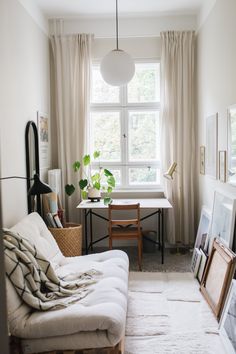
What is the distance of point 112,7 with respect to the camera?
13.4ft

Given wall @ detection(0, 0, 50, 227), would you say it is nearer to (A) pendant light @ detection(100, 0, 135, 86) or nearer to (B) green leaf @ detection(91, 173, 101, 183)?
(A) pendant light @ detection(100, 0, 135, 86)

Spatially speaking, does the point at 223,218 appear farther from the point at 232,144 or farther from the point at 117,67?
the point at 117,67

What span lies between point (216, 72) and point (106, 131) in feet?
5.58

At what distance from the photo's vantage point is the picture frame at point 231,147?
2.87 meters

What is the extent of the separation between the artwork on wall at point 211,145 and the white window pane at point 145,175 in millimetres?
916

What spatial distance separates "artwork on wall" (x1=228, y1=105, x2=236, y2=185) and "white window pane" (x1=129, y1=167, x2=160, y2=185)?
5.62 ft

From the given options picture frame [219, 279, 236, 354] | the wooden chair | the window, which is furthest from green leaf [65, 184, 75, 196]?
picture frame [219, 279, 236, 354]

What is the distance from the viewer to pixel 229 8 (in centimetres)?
300

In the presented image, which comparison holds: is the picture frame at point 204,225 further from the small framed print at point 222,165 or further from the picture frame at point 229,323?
the picture frame at point 229,323

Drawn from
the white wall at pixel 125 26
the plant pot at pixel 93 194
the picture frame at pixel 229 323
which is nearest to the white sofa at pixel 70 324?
the picture frame at pixel 229 323

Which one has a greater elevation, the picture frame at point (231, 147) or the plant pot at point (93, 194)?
the picture frame at point (231, 147)

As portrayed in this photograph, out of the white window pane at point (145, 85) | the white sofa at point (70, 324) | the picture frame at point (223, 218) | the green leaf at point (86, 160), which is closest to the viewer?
the white sofa at point (70, 324)

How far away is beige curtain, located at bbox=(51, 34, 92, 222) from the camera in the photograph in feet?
14.4

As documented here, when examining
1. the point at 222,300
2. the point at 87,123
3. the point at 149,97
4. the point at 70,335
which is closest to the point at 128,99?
the point at 149,97
